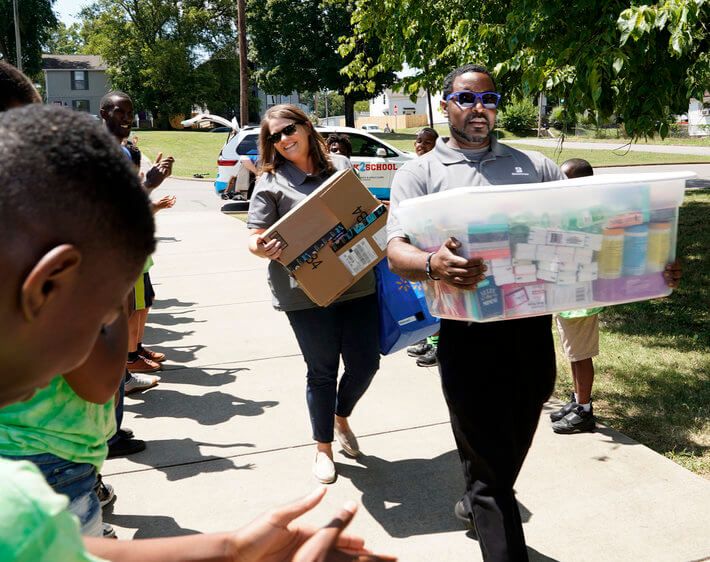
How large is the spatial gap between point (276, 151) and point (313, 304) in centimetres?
87

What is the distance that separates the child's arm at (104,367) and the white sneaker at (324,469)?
2.25 meters

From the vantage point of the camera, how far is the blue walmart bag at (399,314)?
4.10 metres

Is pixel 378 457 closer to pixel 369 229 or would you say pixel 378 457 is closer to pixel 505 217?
pixel 369 229

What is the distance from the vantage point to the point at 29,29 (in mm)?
56625

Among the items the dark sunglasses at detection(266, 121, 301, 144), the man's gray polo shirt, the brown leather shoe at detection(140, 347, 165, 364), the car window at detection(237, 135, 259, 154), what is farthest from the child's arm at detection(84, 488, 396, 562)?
the car window at detection(237, 135, 259, 154)

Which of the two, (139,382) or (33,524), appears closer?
(33,524)

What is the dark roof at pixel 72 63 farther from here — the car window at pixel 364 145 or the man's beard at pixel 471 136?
the man's beard at pixel 471 136

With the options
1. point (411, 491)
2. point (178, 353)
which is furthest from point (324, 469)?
point (178, 353)

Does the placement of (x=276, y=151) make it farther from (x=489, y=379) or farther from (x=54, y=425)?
(x=54, y=425)

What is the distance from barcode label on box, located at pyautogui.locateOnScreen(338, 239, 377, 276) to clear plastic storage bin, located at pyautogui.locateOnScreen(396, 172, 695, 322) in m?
1.03

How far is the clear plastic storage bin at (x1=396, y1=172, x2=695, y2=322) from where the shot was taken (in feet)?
8.72

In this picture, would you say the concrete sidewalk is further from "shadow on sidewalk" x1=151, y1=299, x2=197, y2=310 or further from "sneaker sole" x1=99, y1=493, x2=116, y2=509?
"shadow on sidewalk" x1=151, y1=299, x2=197, y2=310

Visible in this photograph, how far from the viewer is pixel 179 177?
2752 centimetres

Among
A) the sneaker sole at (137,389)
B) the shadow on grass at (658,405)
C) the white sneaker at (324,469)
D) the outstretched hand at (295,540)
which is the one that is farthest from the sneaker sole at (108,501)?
the shadow on grass at (658,405)
